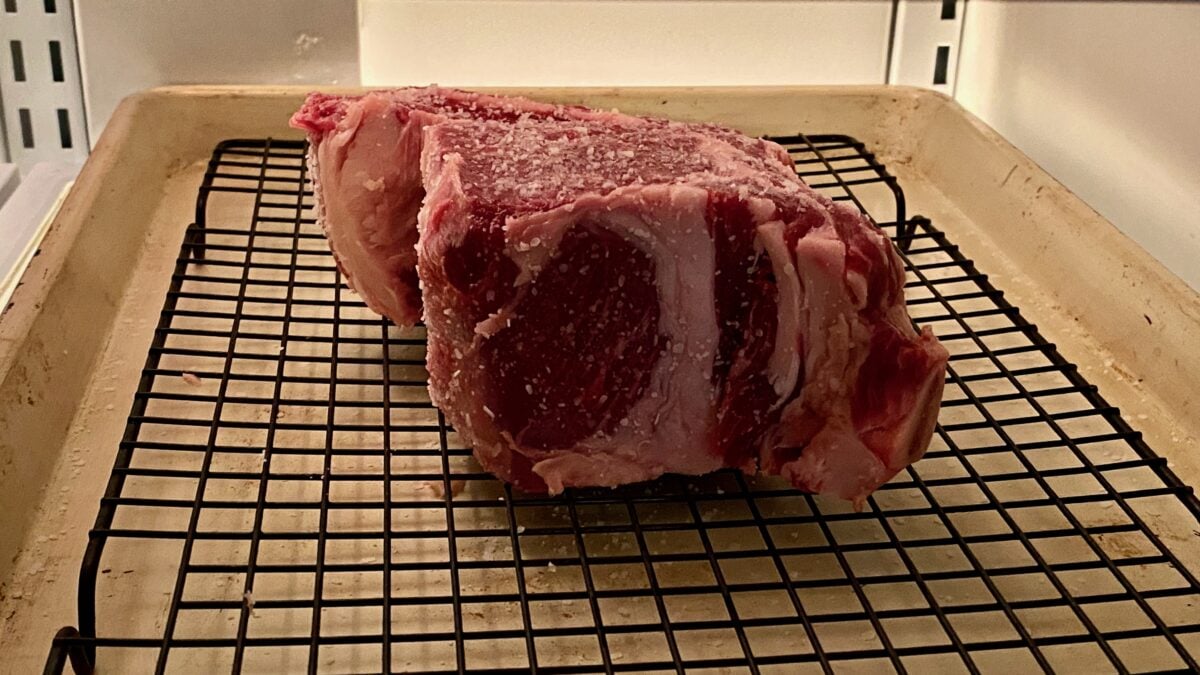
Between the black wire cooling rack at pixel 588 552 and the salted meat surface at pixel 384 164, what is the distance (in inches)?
3.6

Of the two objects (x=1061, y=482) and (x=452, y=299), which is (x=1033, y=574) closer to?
(x=1061, y=482)

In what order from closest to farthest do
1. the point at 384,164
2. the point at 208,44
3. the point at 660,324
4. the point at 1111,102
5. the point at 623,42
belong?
the point at 660,324 → the point at 384,164 → the point at 1111,102 → the point at 208,44 → the point at 623,42

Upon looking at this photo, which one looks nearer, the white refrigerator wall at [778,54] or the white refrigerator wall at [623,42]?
the white refrigerator wall at [778,54]

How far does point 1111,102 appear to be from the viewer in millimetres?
1784

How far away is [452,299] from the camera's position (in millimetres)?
1148

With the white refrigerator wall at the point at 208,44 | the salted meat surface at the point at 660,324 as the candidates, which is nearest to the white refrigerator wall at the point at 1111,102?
the salted meat surface at the point at 660,324

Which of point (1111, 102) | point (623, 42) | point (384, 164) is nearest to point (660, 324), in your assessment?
point (384, 164)

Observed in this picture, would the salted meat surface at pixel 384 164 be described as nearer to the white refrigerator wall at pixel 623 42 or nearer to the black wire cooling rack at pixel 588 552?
Answer: the black wire cooling rack at pixel 588 552

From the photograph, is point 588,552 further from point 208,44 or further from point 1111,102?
point 208,44

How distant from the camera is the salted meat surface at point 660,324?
1.12 m

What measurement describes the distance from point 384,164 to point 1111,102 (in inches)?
43.6

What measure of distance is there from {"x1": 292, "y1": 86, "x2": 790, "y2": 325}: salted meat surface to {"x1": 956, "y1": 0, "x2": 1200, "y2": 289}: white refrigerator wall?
24.2 inches

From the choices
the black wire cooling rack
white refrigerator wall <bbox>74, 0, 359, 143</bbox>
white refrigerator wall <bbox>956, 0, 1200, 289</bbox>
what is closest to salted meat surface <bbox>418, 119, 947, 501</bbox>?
the black wire cooling rack

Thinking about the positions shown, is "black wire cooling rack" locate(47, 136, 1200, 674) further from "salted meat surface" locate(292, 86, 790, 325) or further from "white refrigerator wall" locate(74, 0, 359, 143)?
"white refrigerator wall" locate(74, 0, 359, 143)
